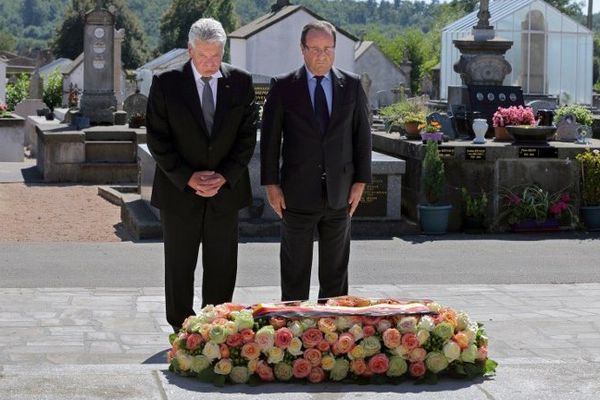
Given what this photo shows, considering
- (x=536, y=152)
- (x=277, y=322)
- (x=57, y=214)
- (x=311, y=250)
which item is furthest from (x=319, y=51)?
(x=57, y=214)

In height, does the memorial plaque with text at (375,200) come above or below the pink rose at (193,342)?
above

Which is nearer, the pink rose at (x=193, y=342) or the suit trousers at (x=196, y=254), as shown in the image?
the pink rose at (x=193, y=342)

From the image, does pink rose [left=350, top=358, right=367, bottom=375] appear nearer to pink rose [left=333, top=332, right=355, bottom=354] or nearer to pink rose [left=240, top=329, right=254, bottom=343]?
pink rose [left=333, top=332, right=355, bottom=354]

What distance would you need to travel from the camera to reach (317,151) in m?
7.16

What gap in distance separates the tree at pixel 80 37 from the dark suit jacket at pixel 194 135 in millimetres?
87767

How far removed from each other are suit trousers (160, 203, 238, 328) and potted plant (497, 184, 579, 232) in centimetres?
707

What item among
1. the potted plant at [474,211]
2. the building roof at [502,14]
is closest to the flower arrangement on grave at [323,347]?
the potted plant at [474,211]

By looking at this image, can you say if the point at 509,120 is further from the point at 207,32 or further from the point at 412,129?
the point at 207,32

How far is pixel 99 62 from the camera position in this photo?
25.8 meters

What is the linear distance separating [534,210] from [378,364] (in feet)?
26.8

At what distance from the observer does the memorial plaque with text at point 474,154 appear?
46.1ft

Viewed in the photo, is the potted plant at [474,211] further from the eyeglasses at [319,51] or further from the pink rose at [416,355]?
A: the pink rose at [416,355]

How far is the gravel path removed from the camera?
44.9 ft

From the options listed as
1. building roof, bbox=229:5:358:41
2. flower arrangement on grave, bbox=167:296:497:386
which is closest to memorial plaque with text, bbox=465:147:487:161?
flower arrangement on grave, bbox=167:296:497:386
